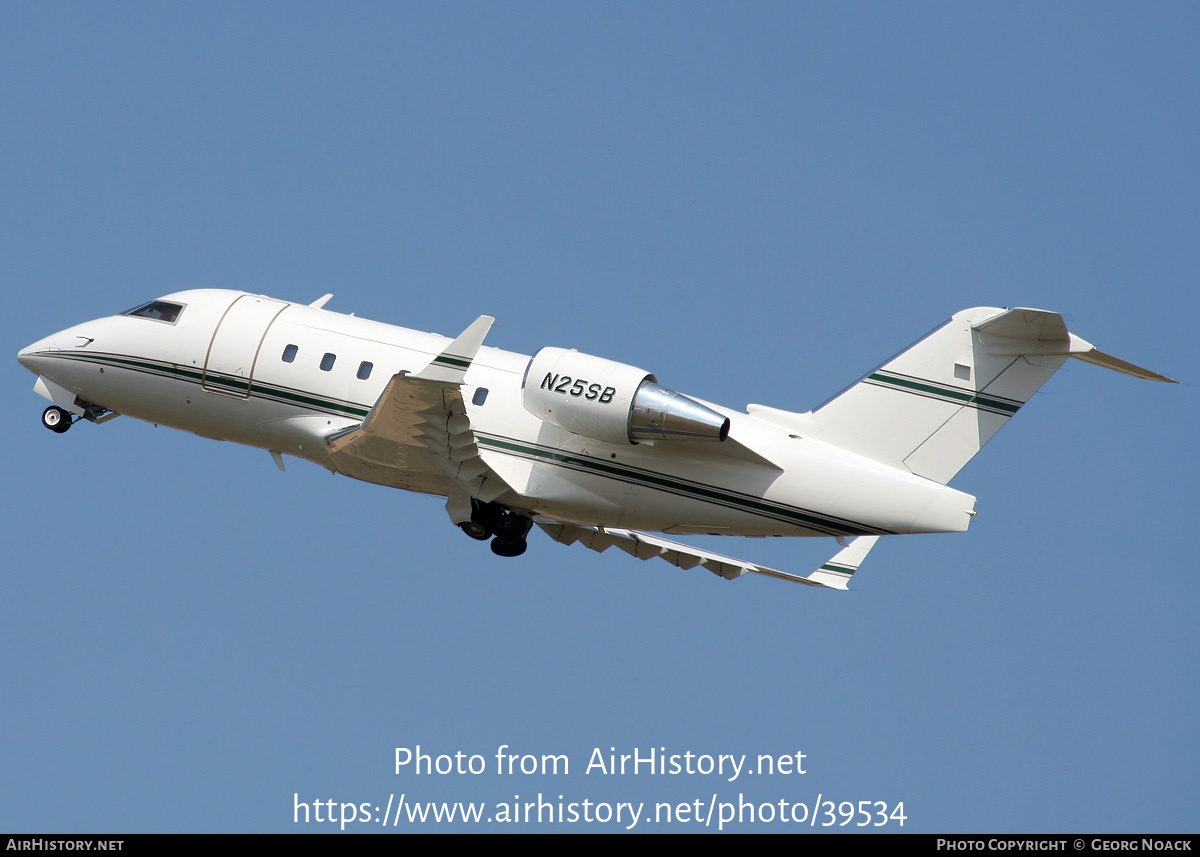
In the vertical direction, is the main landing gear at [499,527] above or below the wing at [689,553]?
below

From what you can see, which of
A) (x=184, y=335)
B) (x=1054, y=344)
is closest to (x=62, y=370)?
(x=184, y=335)

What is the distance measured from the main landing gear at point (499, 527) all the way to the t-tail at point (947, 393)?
511 cm

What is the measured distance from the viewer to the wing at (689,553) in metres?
25.7

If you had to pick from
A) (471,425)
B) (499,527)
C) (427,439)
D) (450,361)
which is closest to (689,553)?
(499,527)

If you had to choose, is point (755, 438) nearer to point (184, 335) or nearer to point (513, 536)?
point (513, 536)

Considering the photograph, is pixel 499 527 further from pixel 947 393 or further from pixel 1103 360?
pixel 1103 360

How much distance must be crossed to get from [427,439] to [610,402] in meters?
2.86

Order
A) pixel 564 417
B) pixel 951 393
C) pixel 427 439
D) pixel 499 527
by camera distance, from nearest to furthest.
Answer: pixel 564 417 < pixel 951 393 < pixel 427 439 < pixel 499 527

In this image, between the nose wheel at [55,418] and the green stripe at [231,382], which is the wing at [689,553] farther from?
the nose wheel at [55,418]

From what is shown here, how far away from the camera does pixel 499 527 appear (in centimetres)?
2389

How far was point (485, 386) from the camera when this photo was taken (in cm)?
2328

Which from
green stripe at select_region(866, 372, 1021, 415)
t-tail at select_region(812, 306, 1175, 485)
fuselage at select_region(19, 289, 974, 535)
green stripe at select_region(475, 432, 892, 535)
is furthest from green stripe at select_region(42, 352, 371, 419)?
green stripe at select_region(866, 372, 1021, 415)

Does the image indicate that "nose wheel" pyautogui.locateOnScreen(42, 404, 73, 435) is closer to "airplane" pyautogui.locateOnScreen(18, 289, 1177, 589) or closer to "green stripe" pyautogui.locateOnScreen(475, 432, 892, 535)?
"airplane" pyautogui.locateOnScreen(18, 289, 1177, 589)

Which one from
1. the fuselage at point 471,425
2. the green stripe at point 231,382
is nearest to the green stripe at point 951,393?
the fuselage at point 471,425
